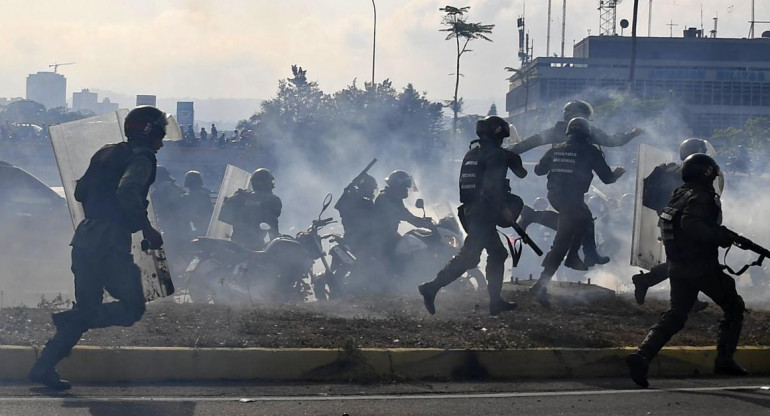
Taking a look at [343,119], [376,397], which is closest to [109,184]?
[376,397]

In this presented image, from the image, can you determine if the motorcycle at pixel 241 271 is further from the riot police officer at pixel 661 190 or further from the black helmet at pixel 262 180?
the riot police officer at pixel 661 190

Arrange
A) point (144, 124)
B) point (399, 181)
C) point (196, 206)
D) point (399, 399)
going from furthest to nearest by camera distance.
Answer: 1. point (196, 206)
2. point (399, 181)
3. point (144, 124)
4. point (399, 399)

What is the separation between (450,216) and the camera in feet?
45.6

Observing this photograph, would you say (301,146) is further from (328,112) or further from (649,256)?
(649,256)

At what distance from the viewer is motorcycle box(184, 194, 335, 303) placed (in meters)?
11.9

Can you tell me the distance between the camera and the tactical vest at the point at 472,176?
891cm

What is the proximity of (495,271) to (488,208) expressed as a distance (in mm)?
538

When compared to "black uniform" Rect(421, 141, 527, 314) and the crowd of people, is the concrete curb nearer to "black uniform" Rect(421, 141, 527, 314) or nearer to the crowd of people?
the crowd of people

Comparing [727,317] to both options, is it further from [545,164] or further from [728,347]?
[545,164]

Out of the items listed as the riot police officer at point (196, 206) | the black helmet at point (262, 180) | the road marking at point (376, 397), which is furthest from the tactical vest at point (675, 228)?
the riot police officer at point (196, 206)

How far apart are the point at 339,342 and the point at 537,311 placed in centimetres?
243

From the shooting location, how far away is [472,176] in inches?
353

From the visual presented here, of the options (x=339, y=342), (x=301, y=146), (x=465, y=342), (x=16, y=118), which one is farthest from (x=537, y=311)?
(x=16, y=118)

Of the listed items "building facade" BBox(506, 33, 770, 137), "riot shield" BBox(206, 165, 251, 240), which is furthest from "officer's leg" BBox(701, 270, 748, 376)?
"building facade" BBox(506, 33, 770, 137)
